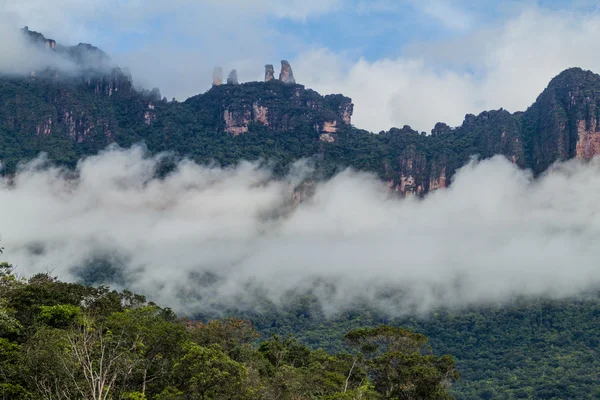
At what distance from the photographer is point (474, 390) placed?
278 feet

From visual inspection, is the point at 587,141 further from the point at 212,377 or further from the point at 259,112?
the point at 212,377

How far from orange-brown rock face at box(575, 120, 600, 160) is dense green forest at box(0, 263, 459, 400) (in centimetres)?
12452

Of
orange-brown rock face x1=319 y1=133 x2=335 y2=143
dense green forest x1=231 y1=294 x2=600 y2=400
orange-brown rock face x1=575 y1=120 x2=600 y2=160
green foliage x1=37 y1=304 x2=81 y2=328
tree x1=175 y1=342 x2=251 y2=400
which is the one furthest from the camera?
orange-brown rock face x1=319 y1=133 x2=335 y2=143

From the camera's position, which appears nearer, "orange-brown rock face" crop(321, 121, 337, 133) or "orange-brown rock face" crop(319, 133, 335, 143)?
"orange-brown rock face" crop(319, 133, 335, 143)

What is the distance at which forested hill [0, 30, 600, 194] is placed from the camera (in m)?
164

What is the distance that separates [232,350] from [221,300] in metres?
81.0

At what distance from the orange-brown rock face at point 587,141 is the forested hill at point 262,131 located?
0.23 meters

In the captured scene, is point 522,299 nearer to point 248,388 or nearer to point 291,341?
point 291,341

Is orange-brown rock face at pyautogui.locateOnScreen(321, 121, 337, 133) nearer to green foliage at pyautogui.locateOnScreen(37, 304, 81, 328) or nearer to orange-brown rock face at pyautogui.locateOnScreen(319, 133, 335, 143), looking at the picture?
orange-brown rock face at pyautogui.locateOnScreen(319, 133, 335, 143)

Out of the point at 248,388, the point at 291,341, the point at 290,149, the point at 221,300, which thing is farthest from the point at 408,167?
the point at 248,388

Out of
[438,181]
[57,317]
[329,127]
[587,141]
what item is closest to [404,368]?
[57,317]

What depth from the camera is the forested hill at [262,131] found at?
539 ft

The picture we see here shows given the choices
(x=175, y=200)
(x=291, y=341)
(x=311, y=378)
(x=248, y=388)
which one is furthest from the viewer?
(x=175, y=200)

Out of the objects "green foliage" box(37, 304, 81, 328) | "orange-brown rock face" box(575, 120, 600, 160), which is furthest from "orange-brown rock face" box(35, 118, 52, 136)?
"green foliage" box(37, 304, 81, 328)
